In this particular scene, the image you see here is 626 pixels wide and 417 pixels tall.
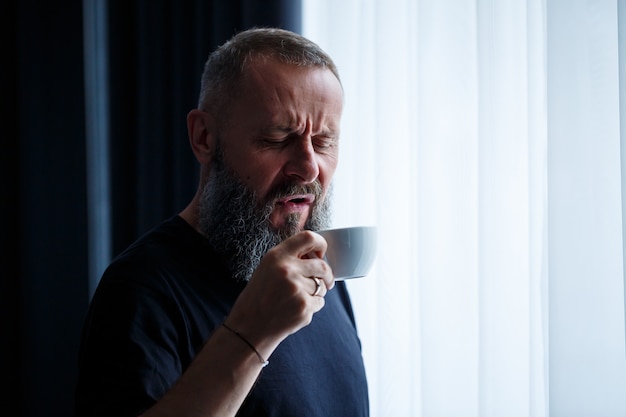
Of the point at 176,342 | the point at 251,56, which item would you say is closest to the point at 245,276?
the point at 176,342

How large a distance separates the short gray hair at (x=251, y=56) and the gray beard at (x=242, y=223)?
150mm

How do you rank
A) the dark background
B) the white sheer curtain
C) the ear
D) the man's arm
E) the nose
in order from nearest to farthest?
the man's arm < the nose < the ear < the white sheer curtain < the dark background

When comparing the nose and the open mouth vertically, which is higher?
the nose

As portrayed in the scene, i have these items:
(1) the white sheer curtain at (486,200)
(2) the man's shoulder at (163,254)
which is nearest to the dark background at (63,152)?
(1) the white sheer curtain at (486,200)

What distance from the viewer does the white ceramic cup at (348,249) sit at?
0.82m

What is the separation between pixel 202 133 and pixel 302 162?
0.24 meters

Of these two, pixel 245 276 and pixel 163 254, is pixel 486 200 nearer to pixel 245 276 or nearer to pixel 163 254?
pixel 245 276

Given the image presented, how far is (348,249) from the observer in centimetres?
83

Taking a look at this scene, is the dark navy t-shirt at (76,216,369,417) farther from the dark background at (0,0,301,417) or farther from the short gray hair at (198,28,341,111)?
the dark background at (0,0,301,417)

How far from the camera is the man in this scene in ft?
2.43

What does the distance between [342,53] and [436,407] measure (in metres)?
1.11

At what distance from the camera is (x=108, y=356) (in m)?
0.78

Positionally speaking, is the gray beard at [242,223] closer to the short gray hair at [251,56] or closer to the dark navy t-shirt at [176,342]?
the dark navy t-shirt at [176,342]

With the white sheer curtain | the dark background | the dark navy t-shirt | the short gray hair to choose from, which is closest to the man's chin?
the dark navy t-shirt
